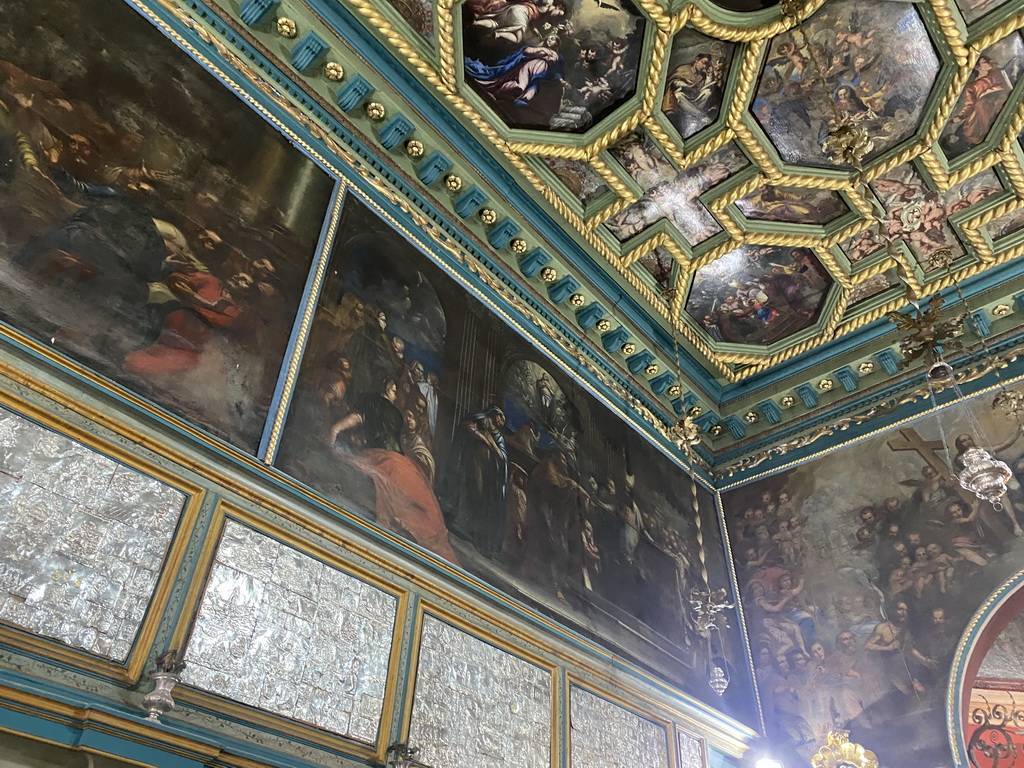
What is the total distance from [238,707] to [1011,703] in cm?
1449

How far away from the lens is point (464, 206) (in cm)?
795

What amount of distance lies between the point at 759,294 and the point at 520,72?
433 centimetres

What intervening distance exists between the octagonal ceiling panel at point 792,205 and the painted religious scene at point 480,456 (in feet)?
9.43

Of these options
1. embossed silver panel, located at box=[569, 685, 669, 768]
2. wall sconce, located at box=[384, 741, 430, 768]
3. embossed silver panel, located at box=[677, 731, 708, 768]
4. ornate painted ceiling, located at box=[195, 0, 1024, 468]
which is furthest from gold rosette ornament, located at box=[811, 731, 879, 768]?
wall sconce, located at box=[384, 741, 430, 768]

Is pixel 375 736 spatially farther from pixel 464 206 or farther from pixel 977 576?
pixel 977 576

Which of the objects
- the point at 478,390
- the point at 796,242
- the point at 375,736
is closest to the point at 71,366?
the point at 375,736

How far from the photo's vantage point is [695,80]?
24.4ft

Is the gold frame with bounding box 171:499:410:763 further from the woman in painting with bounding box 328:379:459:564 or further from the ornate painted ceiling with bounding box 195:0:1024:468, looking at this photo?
the ornate painted ceiling with bounding box 195:0:1024:468

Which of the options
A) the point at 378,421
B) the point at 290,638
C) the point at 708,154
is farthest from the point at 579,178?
the point at 290,638

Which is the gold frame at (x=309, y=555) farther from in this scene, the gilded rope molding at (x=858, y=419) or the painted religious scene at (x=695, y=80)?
the gilded rope molding at (x=858, y=419)

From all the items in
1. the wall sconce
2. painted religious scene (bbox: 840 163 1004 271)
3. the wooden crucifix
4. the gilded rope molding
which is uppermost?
painted religious scene (bbox: 840 163 1004 271)

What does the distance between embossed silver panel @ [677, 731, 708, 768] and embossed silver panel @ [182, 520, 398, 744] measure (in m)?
3.90

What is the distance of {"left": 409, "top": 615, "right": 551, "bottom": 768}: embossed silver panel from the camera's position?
511 cm

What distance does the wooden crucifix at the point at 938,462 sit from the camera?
854 centimetres
